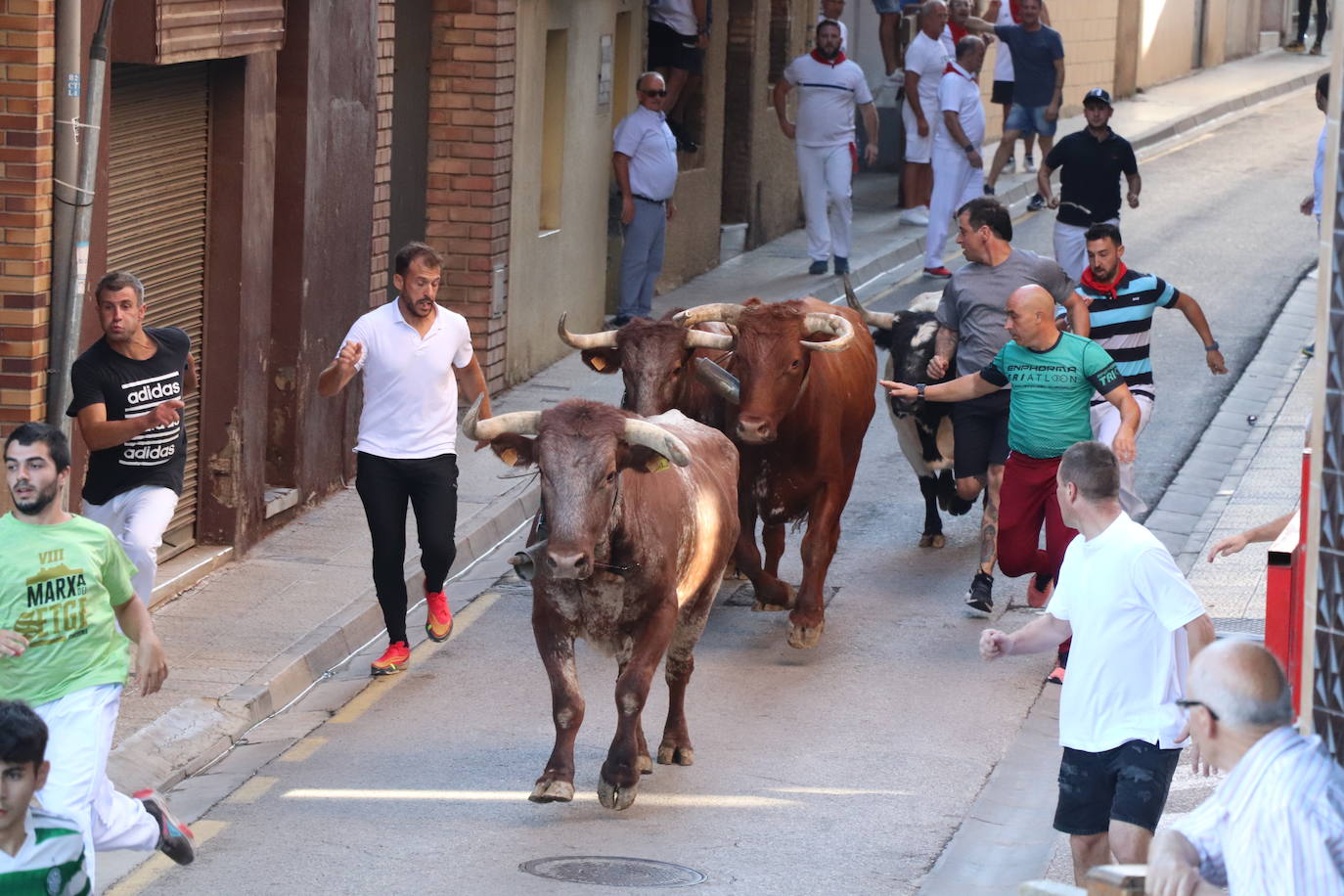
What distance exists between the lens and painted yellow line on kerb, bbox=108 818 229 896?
26.8 ft

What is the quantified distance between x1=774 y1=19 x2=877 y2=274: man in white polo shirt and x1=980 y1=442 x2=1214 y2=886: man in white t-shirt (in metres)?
15.2

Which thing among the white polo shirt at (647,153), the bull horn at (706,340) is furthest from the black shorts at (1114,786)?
the white polo shirt at (647,153)

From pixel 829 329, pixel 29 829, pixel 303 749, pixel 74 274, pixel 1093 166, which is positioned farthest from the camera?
pixel 1093 166

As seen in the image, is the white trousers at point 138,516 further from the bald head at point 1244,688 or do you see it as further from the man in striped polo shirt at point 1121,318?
the bald head at point 1244,688

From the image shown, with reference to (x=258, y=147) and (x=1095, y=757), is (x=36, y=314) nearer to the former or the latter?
(x=258, y=147)

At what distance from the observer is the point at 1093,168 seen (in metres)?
17.5

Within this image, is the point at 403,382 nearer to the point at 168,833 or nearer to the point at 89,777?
the point at 168,833

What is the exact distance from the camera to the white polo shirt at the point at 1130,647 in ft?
23.6

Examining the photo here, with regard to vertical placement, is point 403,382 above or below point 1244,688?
below

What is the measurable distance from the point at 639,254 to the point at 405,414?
8761 millimetres

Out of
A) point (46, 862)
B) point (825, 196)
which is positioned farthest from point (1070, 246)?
point (46, 862)

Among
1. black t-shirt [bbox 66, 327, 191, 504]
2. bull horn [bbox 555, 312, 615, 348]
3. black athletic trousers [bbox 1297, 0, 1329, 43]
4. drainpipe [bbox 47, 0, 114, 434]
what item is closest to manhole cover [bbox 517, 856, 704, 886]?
black t-shirt [bbox 66, 327, 191, 504]

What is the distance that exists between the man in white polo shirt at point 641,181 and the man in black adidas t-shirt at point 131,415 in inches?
382

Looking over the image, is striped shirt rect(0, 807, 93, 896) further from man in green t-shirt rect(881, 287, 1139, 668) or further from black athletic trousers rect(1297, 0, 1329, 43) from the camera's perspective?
black athletic trousers rect(1297, 0, 1329, 43)
